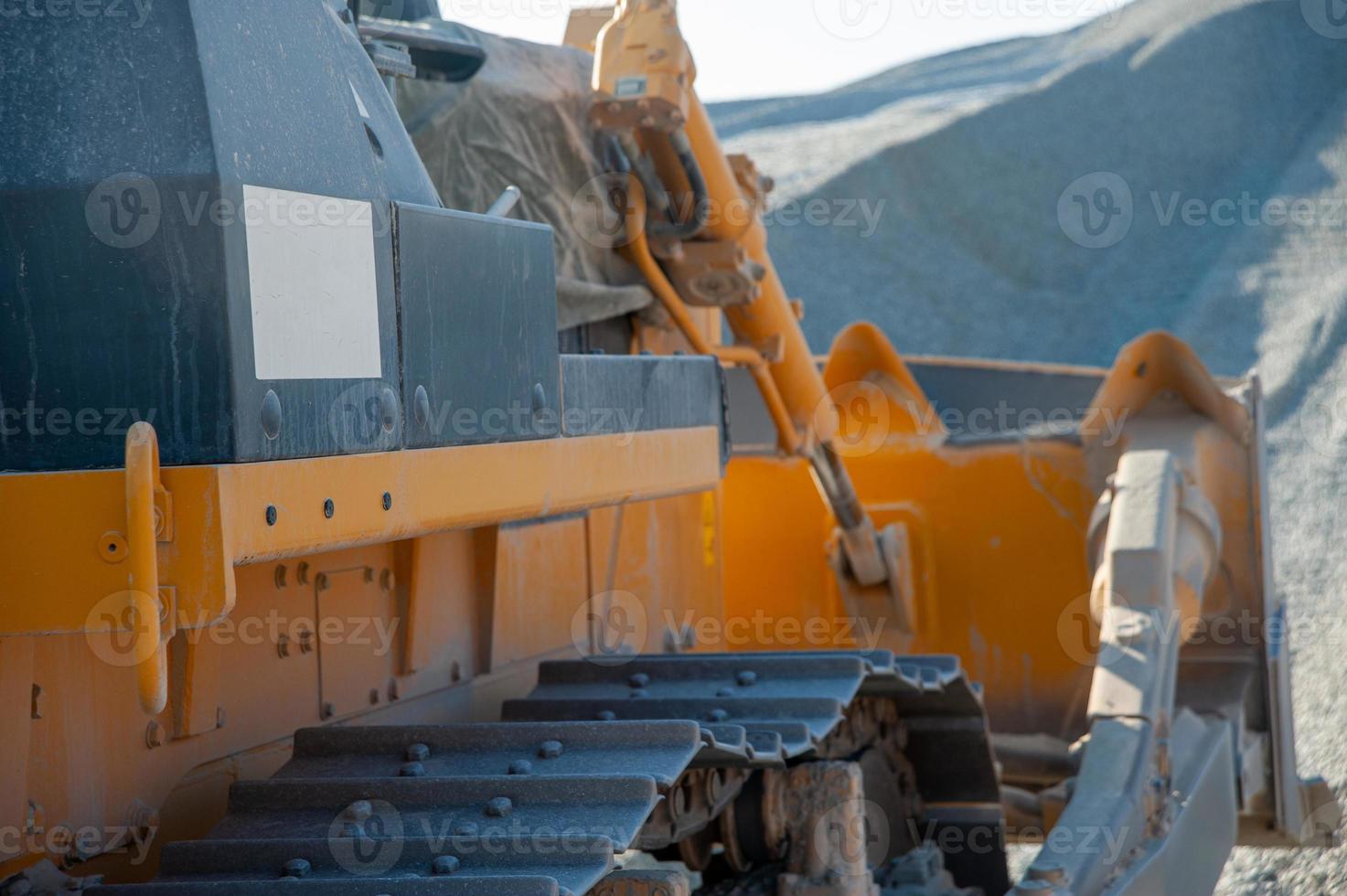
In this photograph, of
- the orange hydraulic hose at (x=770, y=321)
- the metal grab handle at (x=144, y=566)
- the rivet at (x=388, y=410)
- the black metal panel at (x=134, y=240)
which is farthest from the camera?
the orange hydraulic hose at (x=770, y=321)

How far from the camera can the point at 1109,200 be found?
66.8ft

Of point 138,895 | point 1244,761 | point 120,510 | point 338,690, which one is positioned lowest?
point 1244,761

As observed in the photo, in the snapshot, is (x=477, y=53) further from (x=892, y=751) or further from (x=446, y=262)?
(x=892, y=751)

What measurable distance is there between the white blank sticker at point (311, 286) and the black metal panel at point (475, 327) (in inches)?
3.1

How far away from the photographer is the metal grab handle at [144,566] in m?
1.52

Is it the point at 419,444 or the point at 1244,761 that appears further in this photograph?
the point at 1244,761

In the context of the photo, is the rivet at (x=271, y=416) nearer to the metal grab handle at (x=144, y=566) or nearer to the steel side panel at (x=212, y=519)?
the steel side panel at (x=212, y=519)

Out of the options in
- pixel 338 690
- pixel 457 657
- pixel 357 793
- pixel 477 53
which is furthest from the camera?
pixel 477 53

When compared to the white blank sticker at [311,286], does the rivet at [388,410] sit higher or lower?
lower

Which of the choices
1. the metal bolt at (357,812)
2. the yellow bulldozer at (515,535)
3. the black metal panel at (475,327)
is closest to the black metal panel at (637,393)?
the yellow bulldozer at (515,535)

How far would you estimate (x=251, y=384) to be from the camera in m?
1.66

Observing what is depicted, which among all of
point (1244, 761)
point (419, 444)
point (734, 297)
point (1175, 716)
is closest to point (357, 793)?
point (419, 444)

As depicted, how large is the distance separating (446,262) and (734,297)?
7.26 ft

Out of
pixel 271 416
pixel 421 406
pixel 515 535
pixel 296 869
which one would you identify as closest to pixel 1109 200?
pixel 515 535
